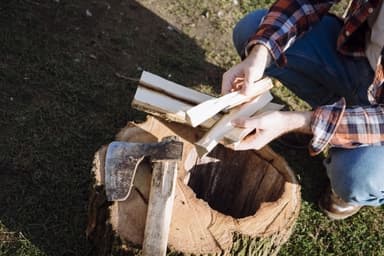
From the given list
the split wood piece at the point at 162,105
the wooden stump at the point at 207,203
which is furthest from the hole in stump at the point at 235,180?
the split wood piece at the point at 162,105

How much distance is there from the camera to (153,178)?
2.11 meters

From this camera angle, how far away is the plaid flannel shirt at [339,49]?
2.26 meters

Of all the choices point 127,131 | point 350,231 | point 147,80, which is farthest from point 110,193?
point 350,231

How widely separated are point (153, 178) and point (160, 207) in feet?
0.44

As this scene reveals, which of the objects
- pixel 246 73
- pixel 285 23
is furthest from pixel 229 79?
pixel 285 23

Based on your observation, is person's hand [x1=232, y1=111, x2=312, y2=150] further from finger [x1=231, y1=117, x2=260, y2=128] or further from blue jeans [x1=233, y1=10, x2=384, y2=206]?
blue jeans [x1=233, y1=10, x2=384, y2=206]

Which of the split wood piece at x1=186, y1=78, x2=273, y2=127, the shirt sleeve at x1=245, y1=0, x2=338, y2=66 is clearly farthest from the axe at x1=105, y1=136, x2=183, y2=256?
the shirt sleeve at x1=245, y1=0, x2=338, y2=66

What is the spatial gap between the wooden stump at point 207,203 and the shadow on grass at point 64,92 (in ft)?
1.19

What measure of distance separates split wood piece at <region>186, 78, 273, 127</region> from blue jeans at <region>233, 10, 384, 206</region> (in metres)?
0.47

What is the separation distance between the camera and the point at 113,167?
2131mm

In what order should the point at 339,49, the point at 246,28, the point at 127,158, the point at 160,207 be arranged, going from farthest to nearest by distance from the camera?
the point at 246,28, the point at 339,49, the point at 127,158, the point at 160,207

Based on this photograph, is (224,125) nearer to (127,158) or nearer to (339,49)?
(127,158)

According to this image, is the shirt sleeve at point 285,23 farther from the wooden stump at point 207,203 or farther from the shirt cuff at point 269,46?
the wooden stump at point 207,203

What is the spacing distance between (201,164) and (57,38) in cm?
146
